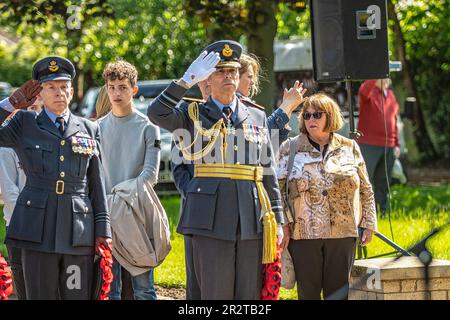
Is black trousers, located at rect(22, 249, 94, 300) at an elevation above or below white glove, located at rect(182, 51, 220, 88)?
below

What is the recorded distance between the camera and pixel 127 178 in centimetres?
828

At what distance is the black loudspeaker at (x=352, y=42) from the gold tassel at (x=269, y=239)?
384cm

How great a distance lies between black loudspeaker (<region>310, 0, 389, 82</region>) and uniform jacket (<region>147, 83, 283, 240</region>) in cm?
366

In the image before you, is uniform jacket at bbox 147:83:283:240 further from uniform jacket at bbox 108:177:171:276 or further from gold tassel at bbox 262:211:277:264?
uniform jacket at bbox 108:177:171:276

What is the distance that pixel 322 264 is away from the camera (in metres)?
7.71

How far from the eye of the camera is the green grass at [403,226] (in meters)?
10.5

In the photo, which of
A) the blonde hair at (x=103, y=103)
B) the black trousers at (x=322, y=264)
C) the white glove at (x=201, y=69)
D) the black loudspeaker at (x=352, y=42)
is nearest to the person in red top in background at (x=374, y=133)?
the black loudspeaker at (x=352, y=42)

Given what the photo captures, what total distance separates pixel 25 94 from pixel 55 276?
108 centimetres

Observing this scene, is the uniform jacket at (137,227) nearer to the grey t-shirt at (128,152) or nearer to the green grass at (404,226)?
the grey t-shirt at (128,152)

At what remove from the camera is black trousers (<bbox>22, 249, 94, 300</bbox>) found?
21.3ft

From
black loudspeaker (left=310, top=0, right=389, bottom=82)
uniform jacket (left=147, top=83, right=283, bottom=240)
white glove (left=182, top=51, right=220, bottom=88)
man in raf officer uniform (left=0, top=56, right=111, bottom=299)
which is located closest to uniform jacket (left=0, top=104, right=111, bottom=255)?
man in raf officer uniform (left=0, top=56, right=111, bottom=299)
